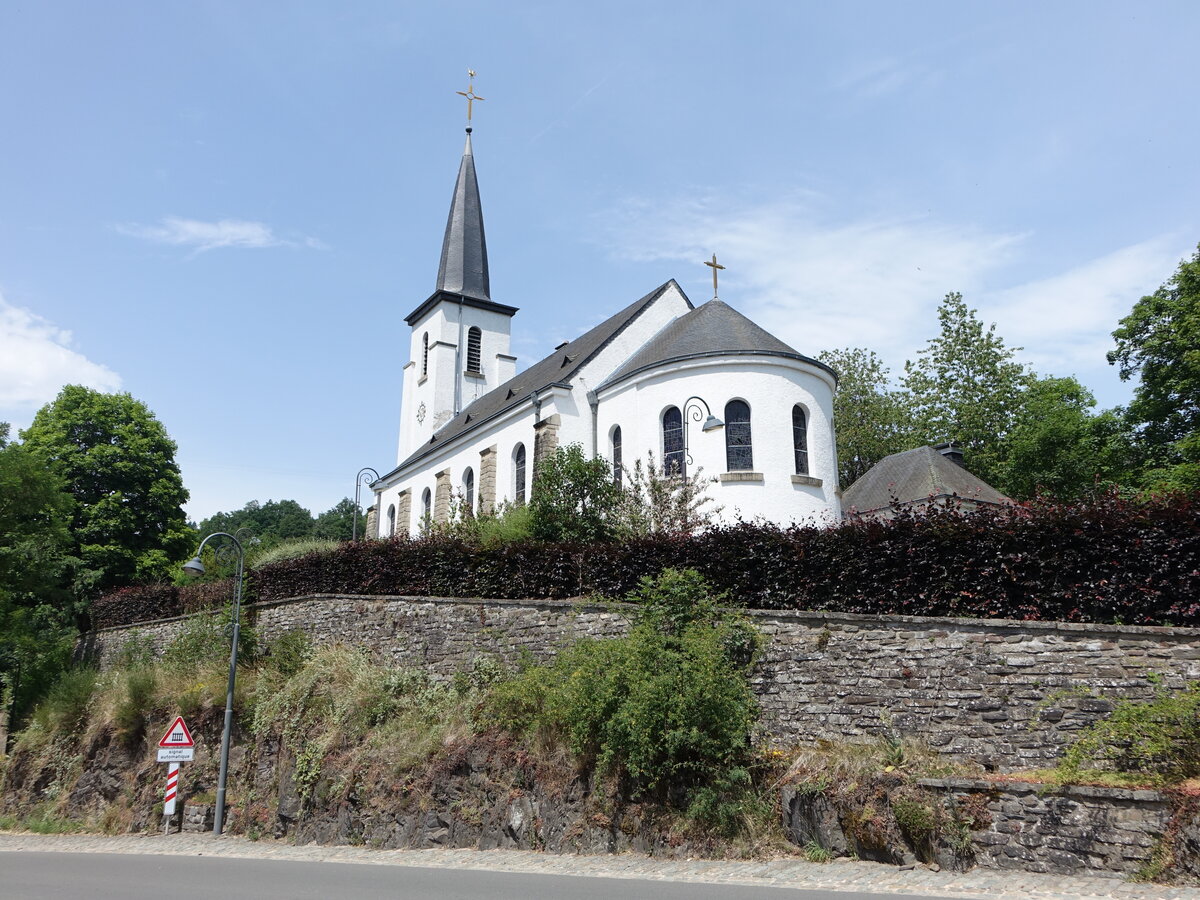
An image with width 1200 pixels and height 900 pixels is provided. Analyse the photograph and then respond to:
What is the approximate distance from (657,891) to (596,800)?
10.3 feet

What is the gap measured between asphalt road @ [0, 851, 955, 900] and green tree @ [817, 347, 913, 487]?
1304 inches

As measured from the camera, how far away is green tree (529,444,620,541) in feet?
66.4

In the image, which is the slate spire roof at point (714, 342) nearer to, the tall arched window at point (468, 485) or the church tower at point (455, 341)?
the tall arched window at point (468, 485)

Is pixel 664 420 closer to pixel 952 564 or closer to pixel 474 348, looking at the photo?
pixel 952 564

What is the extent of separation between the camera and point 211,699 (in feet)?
63.3

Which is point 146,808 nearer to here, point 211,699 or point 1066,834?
point 211,699

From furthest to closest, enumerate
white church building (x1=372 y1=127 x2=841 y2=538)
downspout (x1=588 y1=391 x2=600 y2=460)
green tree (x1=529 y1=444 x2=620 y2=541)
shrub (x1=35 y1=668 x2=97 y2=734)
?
downspout (x1=588 y1=391 x2=600 y2=460) < white church building (x1=372 y1=127 x2=841 y2=538) < shrub (x1=35 y1=668 x2=97 y2=734) < green tree (x1=529 y1=444 x2=620 y2=541)

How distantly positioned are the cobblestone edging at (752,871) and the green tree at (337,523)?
173ft

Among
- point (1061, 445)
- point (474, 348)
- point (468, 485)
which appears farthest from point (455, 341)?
point (1061, 445)

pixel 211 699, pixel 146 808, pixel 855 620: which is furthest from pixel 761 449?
pixel 146 808

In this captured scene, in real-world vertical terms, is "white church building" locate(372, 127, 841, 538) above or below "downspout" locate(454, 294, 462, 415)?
below

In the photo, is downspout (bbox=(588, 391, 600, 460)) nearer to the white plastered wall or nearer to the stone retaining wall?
the white plastered wall

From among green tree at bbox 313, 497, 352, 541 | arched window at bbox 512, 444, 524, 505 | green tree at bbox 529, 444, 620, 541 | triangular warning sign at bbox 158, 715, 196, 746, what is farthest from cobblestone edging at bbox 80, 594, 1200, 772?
green tree at bbox 313, 497, 352, 541

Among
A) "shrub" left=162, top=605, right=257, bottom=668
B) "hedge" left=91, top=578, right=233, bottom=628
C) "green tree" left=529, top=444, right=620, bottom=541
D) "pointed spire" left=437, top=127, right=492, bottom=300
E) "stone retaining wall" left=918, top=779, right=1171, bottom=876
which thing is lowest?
"stone retaining wall" left=918, top=779, right=1171, bottom=876
